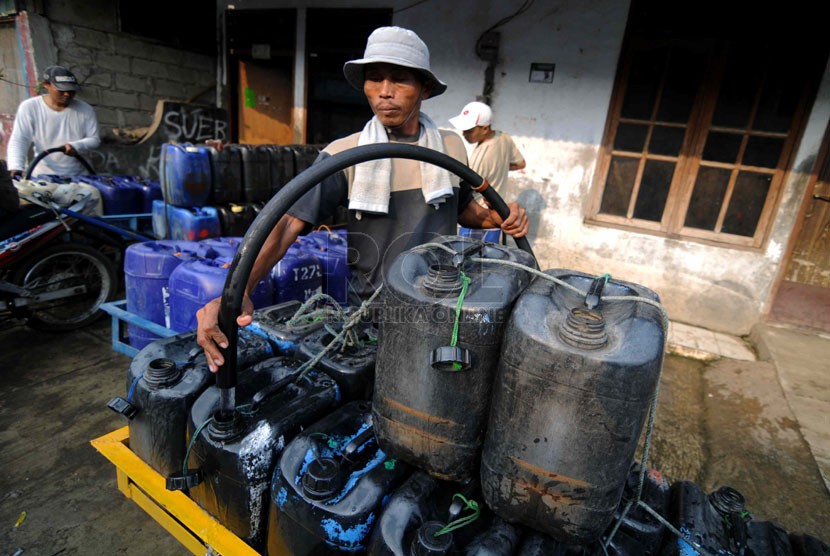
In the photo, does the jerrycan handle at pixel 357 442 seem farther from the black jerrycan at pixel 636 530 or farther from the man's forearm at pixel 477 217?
the man's forearm at pixel 477 217

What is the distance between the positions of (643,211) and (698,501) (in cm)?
424

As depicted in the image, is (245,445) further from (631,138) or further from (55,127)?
(55,127)

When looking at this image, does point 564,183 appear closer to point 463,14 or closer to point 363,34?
point 463,14

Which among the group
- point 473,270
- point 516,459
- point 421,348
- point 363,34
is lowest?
point 516,459

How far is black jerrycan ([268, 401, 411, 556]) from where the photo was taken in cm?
113

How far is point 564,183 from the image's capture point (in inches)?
203

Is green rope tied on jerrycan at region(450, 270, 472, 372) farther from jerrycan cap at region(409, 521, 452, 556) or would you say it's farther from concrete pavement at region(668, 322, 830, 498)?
concrete pavement at region(668, 322, 830, 498)

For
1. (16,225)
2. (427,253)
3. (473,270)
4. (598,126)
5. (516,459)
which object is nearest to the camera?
(516,459)

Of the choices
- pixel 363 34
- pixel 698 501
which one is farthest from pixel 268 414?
pixel 363 34

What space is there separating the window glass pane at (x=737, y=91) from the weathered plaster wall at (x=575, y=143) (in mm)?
546

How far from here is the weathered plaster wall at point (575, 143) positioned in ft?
15.0

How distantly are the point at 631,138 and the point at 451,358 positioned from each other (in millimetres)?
4749

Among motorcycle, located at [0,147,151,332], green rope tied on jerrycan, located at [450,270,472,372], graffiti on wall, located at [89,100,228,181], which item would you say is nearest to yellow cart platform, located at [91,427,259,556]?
green rope tied on jerrycan, located at [450,270,472,372]

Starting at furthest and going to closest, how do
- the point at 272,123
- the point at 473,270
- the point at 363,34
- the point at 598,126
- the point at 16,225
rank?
the point at 272,123, the point at 363,34, the point at 598,126, the point at 16,225, the point at 473,270
